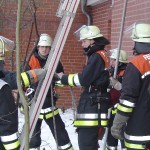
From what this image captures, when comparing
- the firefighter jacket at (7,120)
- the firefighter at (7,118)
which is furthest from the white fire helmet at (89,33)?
the firefighter jacket at (7,120)

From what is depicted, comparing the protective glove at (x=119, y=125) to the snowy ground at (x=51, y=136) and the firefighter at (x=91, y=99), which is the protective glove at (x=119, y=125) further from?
the snowy ground at (x=51, y=136)

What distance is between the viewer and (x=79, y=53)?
9070 mm

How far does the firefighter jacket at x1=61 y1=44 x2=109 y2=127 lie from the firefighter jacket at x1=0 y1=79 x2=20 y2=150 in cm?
135

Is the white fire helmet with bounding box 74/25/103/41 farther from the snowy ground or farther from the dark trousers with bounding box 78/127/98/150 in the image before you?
the snowy ground

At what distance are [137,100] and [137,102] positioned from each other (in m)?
0.02

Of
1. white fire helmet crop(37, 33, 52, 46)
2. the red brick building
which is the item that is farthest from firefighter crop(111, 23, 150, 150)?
the red brick building

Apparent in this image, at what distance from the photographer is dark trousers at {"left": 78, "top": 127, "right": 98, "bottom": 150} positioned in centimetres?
461

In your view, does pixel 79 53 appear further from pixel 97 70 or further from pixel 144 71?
pixel 144 71

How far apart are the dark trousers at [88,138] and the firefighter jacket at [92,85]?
7cm

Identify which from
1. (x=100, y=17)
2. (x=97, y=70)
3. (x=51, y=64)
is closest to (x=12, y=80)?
(x=51, y=64)

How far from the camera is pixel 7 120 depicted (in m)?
3.17

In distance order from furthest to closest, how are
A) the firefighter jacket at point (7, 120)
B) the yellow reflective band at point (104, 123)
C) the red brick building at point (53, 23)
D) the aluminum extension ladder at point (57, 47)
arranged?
the red brick building at point (53, 23) < the yellow reflective band at point (104, 123) < the aluminum extension ladder at point (57, 47) < the firefighter jacket at point (7, 120)

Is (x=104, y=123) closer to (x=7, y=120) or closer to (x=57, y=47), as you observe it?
(x=57, y=47)

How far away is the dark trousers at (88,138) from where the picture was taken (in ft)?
15.1
